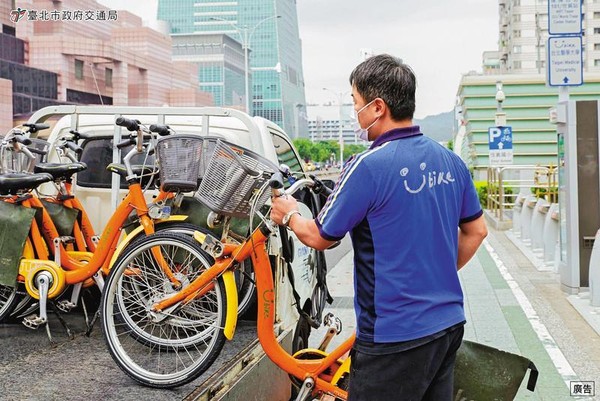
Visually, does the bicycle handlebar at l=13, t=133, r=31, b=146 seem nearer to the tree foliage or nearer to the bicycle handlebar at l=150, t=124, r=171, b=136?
the bicycle handlebar at l=150, t=124, r=171, b=136

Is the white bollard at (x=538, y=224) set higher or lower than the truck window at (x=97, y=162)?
lower

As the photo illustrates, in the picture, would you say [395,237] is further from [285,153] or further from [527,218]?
[527,218]

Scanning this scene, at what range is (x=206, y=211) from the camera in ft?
16.8

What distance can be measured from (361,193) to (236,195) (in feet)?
3.93

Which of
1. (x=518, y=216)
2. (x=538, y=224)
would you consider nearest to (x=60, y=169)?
(x=538, y=224)

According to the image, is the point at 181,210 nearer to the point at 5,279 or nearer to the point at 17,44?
the point at 5,279

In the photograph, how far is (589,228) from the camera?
959 centimetres

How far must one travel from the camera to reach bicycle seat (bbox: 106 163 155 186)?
486cm

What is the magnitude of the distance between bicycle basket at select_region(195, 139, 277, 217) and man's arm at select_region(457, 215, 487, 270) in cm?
102

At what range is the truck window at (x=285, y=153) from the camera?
6504mm

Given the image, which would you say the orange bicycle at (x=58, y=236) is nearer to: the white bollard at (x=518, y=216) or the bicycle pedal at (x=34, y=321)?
the bicycle pedal at (x=34, y=321)

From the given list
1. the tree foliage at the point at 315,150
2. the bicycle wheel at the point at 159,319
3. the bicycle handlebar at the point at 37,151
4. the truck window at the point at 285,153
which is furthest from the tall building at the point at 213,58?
the bicycle wheel at the point at 159,319

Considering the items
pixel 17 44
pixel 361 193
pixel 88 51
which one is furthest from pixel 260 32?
pixel 361 193

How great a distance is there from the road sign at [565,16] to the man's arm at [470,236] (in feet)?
25.8
